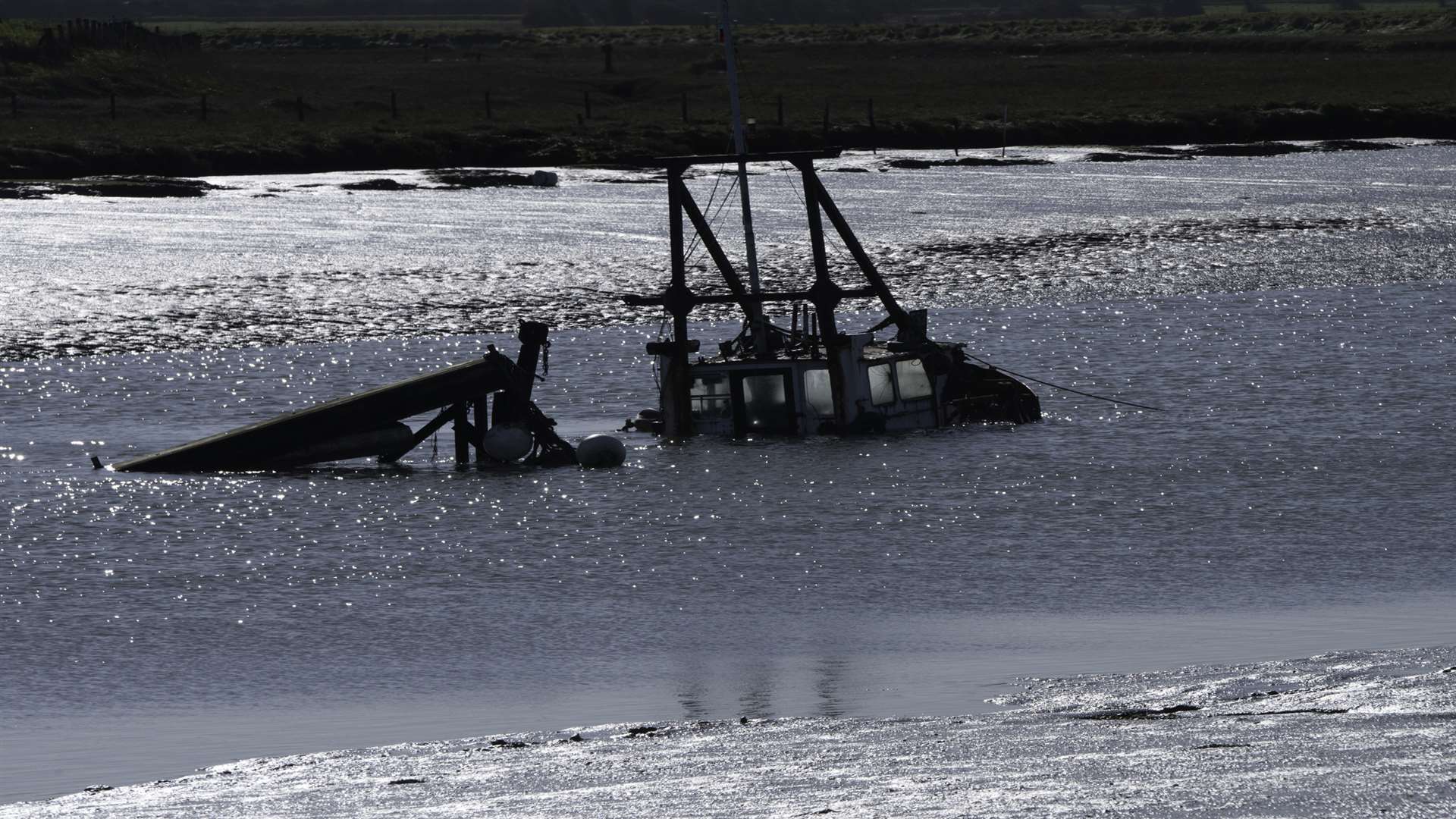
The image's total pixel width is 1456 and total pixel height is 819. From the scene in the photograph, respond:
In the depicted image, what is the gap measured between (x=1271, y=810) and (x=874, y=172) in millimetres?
69607

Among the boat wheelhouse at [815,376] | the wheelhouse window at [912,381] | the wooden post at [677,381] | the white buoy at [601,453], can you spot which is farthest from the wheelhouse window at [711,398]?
the white buoy at [601,453]

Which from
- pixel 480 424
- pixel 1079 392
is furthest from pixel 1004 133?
pixel 480 424

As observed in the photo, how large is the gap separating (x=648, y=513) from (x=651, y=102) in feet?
277

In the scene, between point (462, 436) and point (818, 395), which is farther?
point (818, 395)

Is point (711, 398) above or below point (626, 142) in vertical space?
below

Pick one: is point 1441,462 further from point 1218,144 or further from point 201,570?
point 1218,144

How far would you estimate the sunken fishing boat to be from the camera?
103 ft

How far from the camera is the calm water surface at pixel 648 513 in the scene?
649 inches

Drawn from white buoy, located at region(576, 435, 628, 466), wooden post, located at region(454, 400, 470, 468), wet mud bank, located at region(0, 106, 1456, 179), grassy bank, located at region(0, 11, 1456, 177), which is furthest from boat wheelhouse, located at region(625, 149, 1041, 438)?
grassy bank, located at region(0, 11, 1456, 177)

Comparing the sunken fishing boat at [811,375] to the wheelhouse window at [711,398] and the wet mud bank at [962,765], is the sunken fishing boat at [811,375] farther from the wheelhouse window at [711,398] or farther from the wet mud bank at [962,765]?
the wet mud bank at [962,765]

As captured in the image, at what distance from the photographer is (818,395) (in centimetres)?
3197

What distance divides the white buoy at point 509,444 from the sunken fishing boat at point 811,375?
2678 mm

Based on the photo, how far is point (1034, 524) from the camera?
77.8 feet

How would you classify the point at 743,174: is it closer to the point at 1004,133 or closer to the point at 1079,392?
the point at 1079,392
